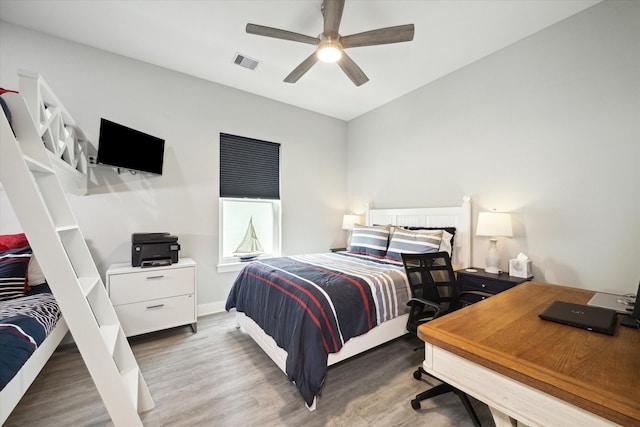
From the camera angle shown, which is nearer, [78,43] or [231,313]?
[78,43]

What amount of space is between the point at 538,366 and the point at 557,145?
257 cm

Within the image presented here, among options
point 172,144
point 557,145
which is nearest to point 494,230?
point 557,145

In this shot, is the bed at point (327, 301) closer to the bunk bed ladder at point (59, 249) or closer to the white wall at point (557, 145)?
the white wall at point (557, 145)

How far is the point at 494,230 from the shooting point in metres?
2.57

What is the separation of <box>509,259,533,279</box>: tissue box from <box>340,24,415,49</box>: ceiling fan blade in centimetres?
222

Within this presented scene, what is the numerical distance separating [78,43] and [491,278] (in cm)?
478

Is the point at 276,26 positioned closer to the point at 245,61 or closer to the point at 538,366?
the point at 245,61

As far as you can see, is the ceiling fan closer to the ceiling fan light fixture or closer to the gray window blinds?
the ceiling fan light fixture

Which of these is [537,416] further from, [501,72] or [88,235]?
[88,235]

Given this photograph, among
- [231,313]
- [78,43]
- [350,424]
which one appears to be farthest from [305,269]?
[78,43]

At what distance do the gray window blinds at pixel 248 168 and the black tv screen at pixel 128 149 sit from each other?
2.65 feet

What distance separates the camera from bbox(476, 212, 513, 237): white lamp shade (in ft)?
8.34

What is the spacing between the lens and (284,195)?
4105 millimetres

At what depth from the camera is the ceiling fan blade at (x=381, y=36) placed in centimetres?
200
